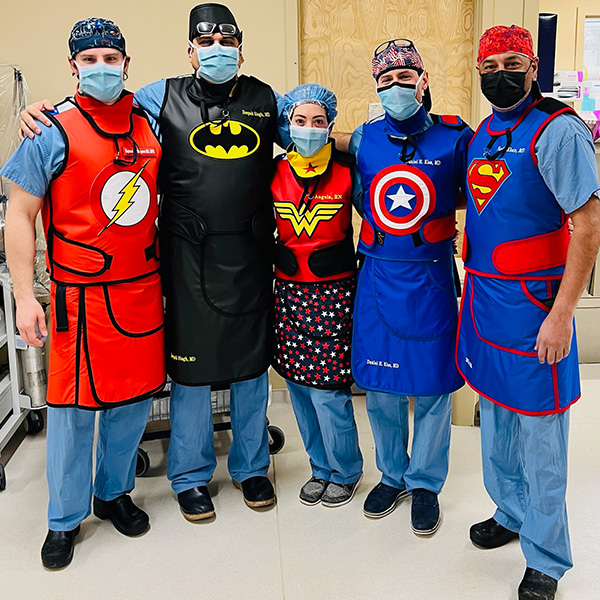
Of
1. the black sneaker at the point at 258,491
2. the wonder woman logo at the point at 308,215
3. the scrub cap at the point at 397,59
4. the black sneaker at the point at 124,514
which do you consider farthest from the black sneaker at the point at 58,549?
the scrub cap at the point at 397,59

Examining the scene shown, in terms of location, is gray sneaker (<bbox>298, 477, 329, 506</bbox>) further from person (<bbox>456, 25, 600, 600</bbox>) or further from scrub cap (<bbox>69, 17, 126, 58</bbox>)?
scrub cap (<bbox>69, 17, 126, 58</bbox>)

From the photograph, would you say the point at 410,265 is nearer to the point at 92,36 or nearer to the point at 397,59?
the point at 397,59

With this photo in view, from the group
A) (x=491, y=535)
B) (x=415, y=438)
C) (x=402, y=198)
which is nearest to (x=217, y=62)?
(x=402, y=198)

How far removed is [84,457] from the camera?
7.29 ft

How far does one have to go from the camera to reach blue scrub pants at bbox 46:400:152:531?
2168 mm

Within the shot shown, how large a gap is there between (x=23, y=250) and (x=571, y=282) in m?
1.53

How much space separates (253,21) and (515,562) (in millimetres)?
2550

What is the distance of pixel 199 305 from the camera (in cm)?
227

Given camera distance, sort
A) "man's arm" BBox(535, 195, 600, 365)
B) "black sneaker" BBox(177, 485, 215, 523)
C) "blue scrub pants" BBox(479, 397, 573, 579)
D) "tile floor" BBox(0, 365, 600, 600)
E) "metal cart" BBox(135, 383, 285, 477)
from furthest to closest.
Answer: "metal cart" BBox(135, 383, 285, 477) → "black sneaker" BBox(177, 485, 215, 523) → "tile floor" BBox(0, 365, 600, 600) → "blue scrub pants" BBox(479, 397, 573, 579) → "man's arm" BBox(535, 195, 600, 365)

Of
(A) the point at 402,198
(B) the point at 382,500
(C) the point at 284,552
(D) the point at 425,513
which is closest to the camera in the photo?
(A) the point at 402,198

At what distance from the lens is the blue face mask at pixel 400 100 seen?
2.07 metres

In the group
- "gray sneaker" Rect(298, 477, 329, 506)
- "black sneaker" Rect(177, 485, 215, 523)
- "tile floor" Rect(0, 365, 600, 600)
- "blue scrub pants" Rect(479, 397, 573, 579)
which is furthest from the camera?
"gray sneaker" Rect(298, 477, 329, 506)

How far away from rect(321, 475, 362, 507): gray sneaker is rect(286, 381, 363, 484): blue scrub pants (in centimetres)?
2

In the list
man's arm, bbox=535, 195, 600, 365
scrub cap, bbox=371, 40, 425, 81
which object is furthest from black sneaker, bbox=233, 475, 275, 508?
scrub cap, bbox=371, 40, 425, 81
